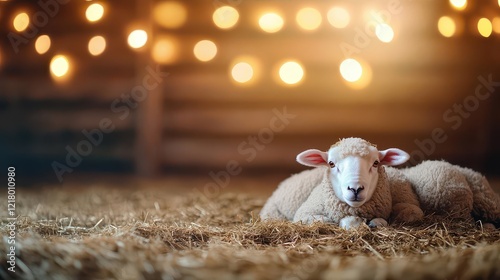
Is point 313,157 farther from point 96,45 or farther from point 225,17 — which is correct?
point 96,45

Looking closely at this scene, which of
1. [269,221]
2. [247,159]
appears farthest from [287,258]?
[247,159]

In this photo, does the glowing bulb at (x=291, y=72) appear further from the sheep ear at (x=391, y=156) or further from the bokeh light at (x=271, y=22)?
the sheep ear at (x=391, y=156)

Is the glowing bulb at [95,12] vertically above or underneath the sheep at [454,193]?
above

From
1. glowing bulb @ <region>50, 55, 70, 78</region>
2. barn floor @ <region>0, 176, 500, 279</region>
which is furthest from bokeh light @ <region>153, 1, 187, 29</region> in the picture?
barn floor @ <region>0, 176, 500, 279</region>

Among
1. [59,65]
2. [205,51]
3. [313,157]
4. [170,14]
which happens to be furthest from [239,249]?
[170,14]

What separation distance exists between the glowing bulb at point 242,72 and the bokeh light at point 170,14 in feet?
3.18

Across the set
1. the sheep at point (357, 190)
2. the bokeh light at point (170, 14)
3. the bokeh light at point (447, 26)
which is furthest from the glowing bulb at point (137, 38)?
the sheep at point (357, 190)

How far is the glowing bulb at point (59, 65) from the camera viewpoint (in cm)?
692

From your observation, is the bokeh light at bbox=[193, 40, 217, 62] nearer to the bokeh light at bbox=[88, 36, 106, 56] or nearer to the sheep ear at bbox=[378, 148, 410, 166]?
the bokeh light at bbox=[88, 36, 106, 56]

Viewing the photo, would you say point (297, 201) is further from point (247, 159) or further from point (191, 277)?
point (247, 159)

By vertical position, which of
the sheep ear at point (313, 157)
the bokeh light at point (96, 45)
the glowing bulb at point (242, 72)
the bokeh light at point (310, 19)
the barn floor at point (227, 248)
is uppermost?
the bokeh light at point (310, 19)

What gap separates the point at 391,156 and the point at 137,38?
4903 mm

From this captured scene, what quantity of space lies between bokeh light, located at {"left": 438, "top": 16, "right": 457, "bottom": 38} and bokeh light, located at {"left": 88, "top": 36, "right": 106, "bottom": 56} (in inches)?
177

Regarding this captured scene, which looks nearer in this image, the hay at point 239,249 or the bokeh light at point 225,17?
the hay at point 239,249
